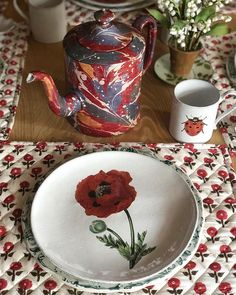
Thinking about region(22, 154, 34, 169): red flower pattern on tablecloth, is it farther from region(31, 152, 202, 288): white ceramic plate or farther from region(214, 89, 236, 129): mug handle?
region(214, 89, 236, 129): mug handle

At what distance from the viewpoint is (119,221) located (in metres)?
0.71

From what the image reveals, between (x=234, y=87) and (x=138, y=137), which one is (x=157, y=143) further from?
(x=234, y=87)

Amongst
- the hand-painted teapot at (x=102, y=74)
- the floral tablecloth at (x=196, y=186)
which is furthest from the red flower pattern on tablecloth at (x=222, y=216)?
the hand-painted teapot at (x=102, y=74)

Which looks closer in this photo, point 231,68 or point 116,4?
point 231,68

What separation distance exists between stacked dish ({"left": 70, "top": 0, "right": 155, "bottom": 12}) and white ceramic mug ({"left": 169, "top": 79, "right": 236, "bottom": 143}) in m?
0.37

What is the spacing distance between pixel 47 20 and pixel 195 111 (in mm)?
413

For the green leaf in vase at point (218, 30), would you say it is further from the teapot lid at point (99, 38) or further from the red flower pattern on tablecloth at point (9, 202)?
the red flower pattern on tablecloth at point (9, 202)

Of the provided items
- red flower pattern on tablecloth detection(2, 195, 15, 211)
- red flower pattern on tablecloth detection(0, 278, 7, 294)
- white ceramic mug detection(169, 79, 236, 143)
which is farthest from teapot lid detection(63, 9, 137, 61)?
red flower pattern on tablecloth detection(0, 278, 7, 294)

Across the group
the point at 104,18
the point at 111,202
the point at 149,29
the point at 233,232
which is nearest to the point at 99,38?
the point at 104,18

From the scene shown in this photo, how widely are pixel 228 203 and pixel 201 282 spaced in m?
0.14

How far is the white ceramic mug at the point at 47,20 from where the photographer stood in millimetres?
1015

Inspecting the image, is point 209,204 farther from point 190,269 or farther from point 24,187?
point 24,187

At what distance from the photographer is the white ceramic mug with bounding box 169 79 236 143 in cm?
79

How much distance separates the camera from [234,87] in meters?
0.94
